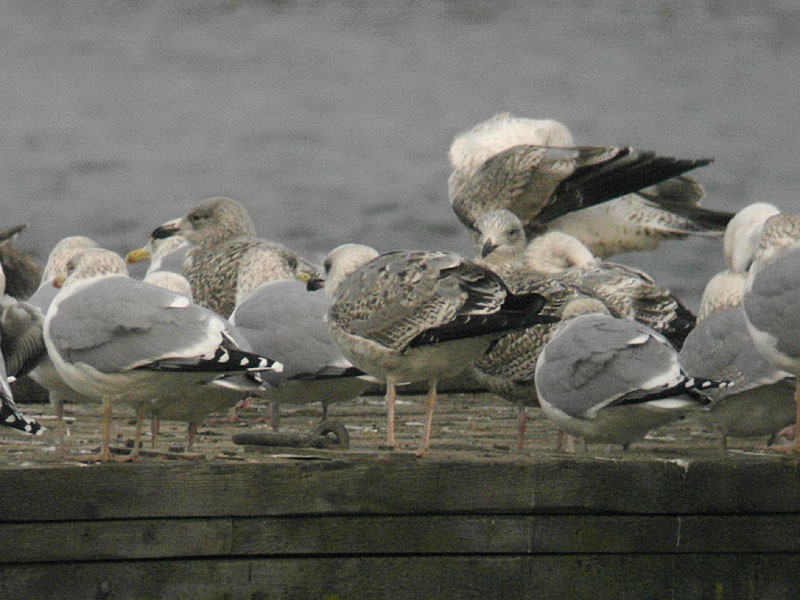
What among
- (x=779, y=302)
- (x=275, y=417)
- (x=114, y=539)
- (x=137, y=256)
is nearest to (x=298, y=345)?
(x=275, y=417)

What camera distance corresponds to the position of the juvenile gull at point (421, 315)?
4.01 metres

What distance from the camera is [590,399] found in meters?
4.07

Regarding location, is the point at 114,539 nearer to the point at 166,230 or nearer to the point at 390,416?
the point at 390,416

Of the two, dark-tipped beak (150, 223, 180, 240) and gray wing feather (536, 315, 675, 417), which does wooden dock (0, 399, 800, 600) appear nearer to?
gray wing feather (536, 315, 675, 417)

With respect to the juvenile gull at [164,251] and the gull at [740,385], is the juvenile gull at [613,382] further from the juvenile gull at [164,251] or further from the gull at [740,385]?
the juvenile gull at [164,251]

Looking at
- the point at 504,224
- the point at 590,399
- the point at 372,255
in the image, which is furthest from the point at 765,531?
the point at 504,224

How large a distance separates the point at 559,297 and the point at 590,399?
3.80ft

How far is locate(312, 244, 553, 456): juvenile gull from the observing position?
13.2 ft

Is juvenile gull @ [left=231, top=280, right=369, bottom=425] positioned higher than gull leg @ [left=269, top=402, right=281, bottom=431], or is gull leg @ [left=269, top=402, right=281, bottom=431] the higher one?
juvenile gull @ [left=231, top=280, right=369, bottom=425]

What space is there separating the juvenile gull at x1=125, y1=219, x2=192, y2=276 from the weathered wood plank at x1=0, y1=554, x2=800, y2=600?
4.27 meters

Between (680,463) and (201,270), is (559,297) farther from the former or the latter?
(201,270)

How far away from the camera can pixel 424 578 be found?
11.2 ft

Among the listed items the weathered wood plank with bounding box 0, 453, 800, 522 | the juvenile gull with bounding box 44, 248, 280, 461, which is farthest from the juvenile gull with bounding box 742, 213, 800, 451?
the juvenile gull with bounding box 44, 248, 280, 461

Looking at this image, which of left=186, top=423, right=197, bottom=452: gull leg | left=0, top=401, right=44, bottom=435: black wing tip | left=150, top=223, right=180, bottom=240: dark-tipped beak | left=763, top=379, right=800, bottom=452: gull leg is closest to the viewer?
left=0, top=401, right=44, bottom=435: black wing tip
